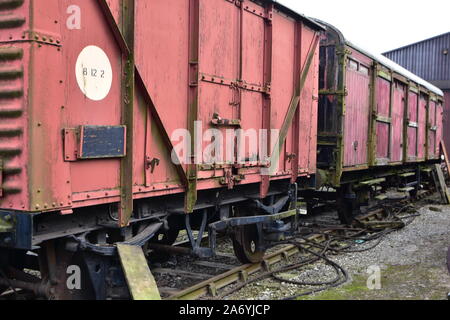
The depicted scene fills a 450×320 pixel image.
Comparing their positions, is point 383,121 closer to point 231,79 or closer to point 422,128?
point 422,128

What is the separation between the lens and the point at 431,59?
27.8 metres

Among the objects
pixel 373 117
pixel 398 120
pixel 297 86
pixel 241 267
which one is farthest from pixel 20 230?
pixel 398 120

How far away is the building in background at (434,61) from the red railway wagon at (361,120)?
40.3 ft

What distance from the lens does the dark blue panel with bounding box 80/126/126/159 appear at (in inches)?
159

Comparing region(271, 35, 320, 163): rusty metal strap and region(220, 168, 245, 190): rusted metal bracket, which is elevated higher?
region(271, 35, 320, 163): rusty metal strap

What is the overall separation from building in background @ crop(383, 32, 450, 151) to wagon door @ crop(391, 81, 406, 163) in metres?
14.1

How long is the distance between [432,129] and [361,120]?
8.13 m

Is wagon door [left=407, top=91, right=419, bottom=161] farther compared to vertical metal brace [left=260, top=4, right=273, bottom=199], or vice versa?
wagon door [left=407, top=91, right=419, bottom=161]

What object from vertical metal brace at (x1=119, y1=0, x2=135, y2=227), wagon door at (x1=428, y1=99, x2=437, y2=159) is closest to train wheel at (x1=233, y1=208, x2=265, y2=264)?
vertical metal brace at (x1=119, y1=0, x2=135, y2=227)

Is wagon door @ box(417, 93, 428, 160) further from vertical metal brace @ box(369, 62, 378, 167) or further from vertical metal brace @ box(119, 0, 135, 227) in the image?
vertical metal brace @ box(119, 0, 135, 227)

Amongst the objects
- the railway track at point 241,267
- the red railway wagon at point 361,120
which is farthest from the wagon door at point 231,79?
the red railway wagon at point 361,120

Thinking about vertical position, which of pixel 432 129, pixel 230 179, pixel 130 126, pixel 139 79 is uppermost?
pixel 432 129
